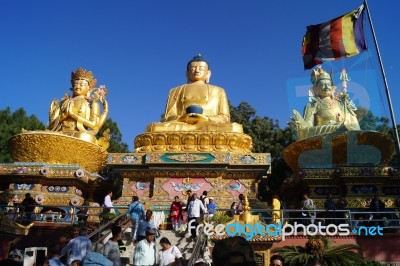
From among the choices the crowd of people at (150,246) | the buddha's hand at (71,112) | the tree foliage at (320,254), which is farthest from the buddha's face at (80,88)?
the tree foliage at (320,254)

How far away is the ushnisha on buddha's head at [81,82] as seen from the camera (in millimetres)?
19375

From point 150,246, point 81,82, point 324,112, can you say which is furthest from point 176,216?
point 81,82

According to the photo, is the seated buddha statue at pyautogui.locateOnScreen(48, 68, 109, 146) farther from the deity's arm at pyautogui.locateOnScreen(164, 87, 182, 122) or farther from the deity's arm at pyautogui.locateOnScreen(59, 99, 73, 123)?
the deity's arm at pyautogui.locateOnScreen(164, 87, 182, 122)

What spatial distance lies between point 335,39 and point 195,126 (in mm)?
6575

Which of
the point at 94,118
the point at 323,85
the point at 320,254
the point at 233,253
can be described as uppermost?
the point at 323,85

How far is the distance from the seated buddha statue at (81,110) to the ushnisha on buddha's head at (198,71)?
3.60 meters

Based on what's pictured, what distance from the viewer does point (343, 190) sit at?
14.8m

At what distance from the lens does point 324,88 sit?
19.4m

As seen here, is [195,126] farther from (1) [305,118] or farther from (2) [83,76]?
(2) [83,76]

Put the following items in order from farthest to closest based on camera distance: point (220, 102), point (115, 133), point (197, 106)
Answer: point (115, 133)
point (220, 102)
point (197, 106)

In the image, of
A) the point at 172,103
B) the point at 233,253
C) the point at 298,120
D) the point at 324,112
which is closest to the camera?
the point at 233,253

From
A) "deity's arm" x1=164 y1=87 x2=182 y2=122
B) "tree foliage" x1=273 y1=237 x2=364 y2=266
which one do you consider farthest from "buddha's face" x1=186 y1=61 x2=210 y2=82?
"tree foliage" x1=273 y1=237 x2=364 y2=266

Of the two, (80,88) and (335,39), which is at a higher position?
(80,88)

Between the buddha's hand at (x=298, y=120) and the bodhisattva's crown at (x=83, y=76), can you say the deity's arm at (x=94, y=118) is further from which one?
the buddha's hand at (x=298, y=120)
